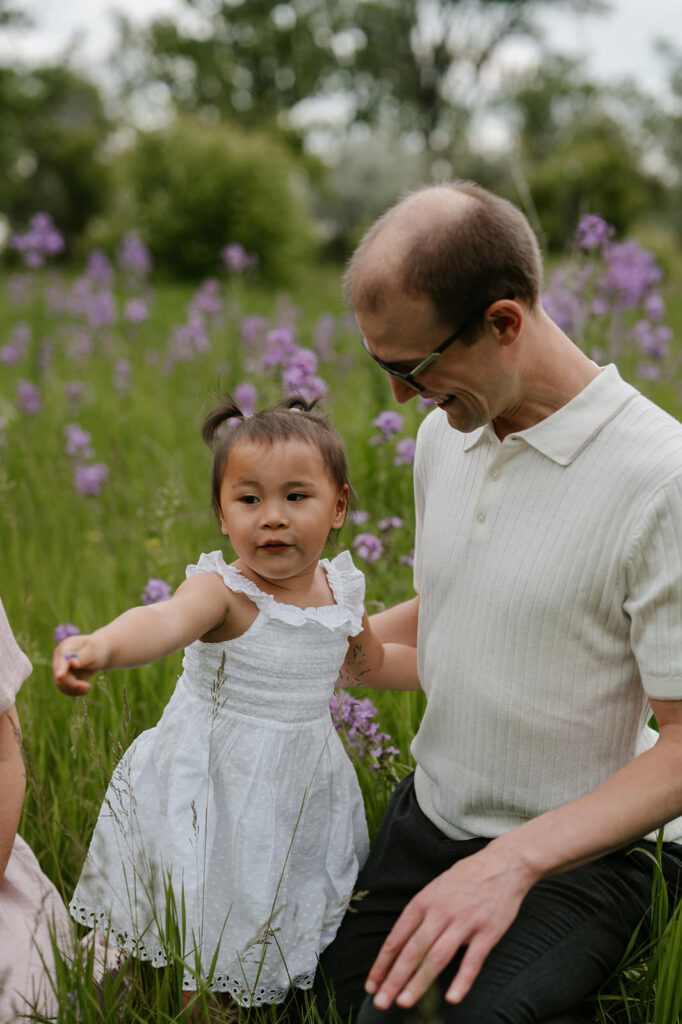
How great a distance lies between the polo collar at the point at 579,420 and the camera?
5.60 ft

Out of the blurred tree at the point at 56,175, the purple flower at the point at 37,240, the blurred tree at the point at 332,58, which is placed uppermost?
the blurred tree at the point at 332,58

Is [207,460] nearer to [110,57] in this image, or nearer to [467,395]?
[467,395]

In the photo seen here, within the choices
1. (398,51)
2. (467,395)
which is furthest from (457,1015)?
(398,51)

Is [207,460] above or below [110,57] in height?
below

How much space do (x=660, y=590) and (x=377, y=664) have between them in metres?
0.69

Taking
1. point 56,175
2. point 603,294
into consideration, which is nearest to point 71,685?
point 603,294

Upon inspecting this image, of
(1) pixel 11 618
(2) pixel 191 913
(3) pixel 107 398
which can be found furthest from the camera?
(3) pixel 107 398

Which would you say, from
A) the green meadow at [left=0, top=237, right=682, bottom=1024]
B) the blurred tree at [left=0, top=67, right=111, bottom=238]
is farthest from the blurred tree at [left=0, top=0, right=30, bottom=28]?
the green meadow at [left=0, top=237, right=682, bottom=1024]

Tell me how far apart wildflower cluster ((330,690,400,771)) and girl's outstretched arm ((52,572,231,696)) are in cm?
43

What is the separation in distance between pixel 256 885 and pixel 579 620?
0.76m

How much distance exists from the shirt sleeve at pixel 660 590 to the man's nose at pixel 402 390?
47cm

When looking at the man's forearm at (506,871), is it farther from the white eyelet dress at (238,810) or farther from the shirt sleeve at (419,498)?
the shirt sleeve at (419,498)

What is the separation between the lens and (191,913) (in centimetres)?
175

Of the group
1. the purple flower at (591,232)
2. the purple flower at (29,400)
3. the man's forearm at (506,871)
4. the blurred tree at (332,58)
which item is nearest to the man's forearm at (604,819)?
the man's forearm at (506,871)
